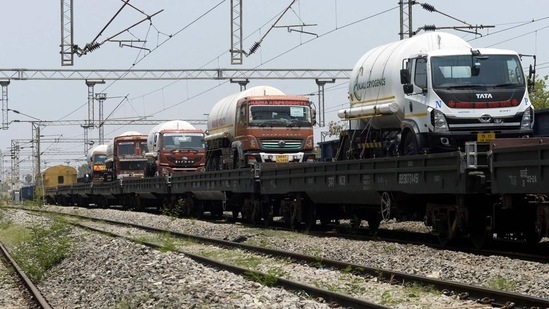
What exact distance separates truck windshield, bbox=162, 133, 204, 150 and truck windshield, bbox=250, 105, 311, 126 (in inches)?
523

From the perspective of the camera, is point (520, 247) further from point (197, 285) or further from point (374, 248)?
point (197, 285)

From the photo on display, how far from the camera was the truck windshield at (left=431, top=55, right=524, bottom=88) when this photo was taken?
716 inches

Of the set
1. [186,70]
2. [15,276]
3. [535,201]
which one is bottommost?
[15,276]

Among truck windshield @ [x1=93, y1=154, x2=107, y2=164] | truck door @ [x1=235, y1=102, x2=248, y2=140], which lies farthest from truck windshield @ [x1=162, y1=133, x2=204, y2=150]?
truck windshield @ [x1=93, y1=154, x2=107, y2=164]

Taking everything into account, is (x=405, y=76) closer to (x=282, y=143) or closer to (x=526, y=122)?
(x=526, y=122)

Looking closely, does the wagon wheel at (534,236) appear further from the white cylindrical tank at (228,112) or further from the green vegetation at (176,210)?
the green vegetation at (176,210)

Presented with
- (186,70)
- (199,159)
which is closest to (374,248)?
(199,159)

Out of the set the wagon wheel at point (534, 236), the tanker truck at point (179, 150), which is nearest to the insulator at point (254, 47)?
the tanker truck at point (179, 150)

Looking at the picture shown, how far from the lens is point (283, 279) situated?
1248 cm

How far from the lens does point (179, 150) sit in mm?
42500

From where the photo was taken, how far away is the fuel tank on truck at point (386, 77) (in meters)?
19.9

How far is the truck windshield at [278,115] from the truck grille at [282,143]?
54 centimetres

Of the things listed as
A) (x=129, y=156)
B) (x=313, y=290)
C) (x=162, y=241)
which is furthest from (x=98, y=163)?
(x=313, y=290)

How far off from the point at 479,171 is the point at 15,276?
9379 mm
